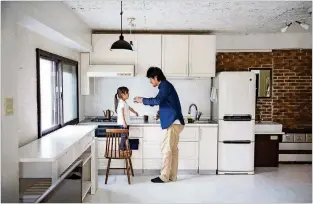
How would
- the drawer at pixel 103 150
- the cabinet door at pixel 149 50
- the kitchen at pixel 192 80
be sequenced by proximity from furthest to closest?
1. the cabinet door at pixel 149 50
2. the drawer at pixel 103 150
3. the kitchen at pixel 192 80

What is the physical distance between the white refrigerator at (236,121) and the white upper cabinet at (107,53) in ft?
5.06

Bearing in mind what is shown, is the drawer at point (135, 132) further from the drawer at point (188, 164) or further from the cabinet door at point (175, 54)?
the cabinet door at point (175, 54)

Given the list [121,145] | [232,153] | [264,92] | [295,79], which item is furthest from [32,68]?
[295,79]

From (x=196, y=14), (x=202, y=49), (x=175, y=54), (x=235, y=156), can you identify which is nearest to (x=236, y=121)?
(x=235, y=156)

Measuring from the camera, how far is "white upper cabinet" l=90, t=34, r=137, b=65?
18.3 ft

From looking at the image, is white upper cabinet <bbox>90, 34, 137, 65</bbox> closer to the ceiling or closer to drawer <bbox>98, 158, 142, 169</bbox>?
the ceiling

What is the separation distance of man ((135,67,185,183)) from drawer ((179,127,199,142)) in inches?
17.1

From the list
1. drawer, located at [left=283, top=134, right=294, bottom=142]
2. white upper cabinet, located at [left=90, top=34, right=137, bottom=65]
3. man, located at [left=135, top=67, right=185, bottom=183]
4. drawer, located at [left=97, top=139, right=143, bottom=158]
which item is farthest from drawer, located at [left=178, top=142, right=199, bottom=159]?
drawer, located at [left=283, top=134, right=294, bottom=142]

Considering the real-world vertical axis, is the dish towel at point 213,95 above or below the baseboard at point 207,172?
above

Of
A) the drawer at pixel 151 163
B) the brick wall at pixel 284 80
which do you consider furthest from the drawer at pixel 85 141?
the brick wall at pixel 284 80

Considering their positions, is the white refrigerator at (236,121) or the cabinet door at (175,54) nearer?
the white refrigerator at (236,121)

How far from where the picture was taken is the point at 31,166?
274 centimetres

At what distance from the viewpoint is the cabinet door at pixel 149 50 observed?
5566 mm

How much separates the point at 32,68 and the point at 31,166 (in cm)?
127
